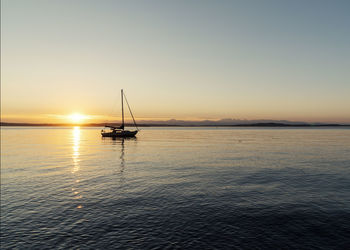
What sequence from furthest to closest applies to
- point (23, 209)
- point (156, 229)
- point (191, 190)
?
1. point (191, 190)
2. point (23, 209)
3. point (156, 229)

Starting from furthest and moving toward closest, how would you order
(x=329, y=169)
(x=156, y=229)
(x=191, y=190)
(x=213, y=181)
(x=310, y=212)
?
(x=329, y=169) → (x=213, y=181) → (x=191, y=190) → (x=310, y=212) → (x=156, y=229)

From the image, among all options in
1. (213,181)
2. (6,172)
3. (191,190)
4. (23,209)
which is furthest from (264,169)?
(6,172)

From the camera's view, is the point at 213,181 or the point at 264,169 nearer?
the point at 213,181

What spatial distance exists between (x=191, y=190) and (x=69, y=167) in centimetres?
2572

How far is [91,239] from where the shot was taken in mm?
15602

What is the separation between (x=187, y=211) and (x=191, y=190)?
6.22m

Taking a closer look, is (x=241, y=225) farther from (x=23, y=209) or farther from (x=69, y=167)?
(x=69, y=167)

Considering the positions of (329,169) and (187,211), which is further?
(329,169)

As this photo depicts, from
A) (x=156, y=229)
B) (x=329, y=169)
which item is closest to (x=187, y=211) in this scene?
(x=156, y=229)

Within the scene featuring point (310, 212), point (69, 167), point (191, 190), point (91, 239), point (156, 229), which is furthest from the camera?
point (69, 167)

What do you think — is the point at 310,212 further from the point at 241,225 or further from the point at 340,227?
the point at 241,225

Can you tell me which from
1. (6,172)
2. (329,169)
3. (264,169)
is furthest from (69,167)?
(329,169)

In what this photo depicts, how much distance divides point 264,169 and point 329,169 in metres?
9.71

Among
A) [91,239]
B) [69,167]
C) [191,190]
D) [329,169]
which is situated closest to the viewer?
[91,239]
